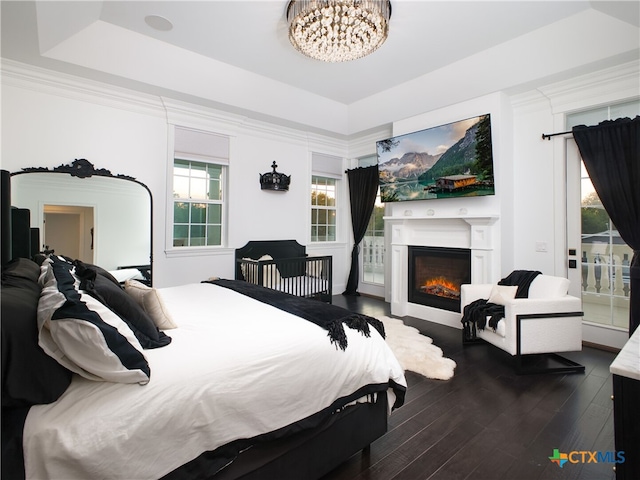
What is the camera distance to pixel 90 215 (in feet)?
11.7

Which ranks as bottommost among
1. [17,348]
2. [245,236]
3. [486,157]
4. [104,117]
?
[17,348]

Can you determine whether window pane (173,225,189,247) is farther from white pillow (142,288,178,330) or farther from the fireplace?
the fireplace

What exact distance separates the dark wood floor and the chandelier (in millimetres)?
3028

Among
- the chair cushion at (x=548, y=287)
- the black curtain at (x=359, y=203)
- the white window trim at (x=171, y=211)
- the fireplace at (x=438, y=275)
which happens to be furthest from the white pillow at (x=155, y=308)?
the black curtain at (x=359, y=203)

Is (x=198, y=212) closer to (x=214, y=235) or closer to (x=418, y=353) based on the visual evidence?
(x=214, y=235)

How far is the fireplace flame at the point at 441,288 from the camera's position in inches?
168

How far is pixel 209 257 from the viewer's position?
4465mm

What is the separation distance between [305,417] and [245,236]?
365 centimetres

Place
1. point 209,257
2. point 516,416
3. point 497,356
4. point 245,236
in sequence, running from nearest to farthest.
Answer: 1. point 516,416
2. point 497,356
3. point 209,257
4. point 245,236

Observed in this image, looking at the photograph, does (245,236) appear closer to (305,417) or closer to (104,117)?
(104,117)

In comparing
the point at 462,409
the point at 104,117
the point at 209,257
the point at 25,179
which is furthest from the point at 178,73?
the point at 462,409

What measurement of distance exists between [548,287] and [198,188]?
436cm

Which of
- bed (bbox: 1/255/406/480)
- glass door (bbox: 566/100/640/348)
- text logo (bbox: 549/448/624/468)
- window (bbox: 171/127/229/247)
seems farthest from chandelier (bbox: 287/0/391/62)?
text logo (bbox: 549/448/624/468)

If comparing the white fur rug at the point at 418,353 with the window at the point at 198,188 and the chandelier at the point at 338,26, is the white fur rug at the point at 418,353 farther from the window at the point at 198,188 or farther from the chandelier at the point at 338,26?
the chandelier at the point at 338,26
